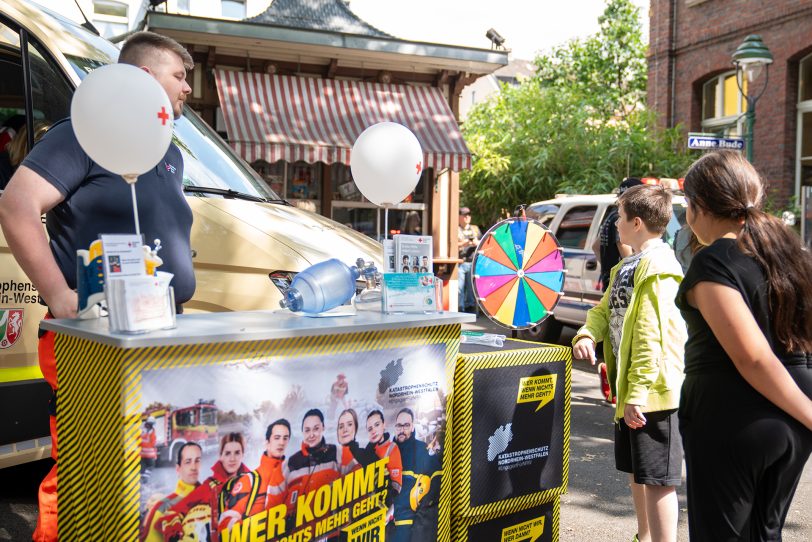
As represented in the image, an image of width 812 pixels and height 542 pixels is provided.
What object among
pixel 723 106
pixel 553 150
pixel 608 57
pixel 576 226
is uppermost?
pixel 608 57

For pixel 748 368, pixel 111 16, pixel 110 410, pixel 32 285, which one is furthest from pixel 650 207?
pixel 111 16

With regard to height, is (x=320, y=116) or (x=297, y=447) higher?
(x=320, y=116)

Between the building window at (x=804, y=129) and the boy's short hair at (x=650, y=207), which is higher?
the building window at (x=804, y=129)

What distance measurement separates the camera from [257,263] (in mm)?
4359

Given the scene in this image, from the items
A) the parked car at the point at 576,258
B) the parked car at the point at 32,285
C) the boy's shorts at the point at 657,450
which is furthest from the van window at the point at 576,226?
the boy's shorts at the point at 657,450

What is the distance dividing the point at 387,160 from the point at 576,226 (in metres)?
7.48

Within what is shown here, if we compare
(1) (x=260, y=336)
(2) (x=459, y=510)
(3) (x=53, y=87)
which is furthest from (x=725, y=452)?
(3) (x=53, y=87)

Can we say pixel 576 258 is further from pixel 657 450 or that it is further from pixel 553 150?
pixel 553 150

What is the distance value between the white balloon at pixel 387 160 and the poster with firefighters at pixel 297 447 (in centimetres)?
78

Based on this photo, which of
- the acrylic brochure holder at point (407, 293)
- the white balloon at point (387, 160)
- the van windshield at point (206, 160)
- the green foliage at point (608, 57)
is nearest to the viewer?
the acrylic brochure holder at point (407, 293)

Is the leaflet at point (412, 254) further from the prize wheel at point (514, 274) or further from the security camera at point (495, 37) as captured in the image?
the security camera at point (495, 37)

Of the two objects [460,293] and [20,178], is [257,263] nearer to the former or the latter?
[20,178]

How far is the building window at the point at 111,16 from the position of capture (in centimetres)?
2567

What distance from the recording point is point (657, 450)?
3.52m
